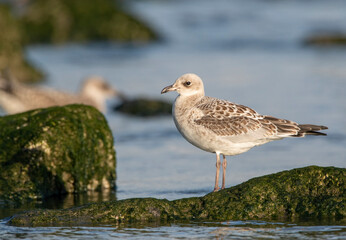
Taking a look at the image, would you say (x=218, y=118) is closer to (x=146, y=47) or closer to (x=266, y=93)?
(x=266, y=93)

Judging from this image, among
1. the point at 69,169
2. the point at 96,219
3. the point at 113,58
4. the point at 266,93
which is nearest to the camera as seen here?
the point at 96,219

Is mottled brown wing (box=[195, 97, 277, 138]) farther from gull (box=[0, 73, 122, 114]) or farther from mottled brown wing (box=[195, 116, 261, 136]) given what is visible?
gull (box=[0, 73, 122, 114])

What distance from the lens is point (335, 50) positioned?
2434 cm

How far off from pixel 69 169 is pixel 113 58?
45.5 ft

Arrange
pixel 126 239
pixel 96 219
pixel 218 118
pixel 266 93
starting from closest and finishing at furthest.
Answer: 1. pixel 126 239
2. pixel 96 219
3. pixel 218 118
4. pixel 266 93

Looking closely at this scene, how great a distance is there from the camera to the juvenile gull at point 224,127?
873 centimetres

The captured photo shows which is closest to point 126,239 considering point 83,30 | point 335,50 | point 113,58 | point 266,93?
point 266,93

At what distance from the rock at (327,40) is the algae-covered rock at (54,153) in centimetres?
1606

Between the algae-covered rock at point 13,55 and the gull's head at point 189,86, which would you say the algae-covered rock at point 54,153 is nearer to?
the gull's head at point 189,86

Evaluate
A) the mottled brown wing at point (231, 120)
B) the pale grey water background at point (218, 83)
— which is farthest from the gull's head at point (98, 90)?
the mottled brown wing at point (231, 120)

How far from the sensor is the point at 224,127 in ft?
29.0

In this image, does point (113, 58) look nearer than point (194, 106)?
No

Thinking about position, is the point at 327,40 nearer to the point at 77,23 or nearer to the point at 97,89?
the point at 77,23

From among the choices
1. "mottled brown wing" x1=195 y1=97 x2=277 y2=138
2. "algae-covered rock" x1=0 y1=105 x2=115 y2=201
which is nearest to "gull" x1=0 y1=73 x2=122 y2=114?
→ "algae-covered rock" x1=0 y1=105 x2=115 y2=201
